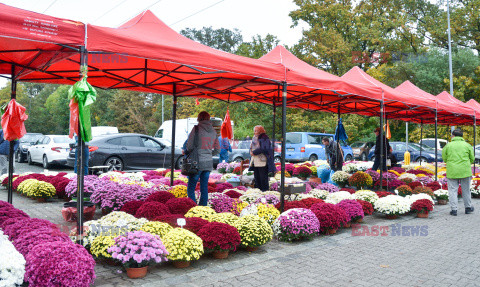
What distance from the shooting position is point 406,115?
16.1 meters

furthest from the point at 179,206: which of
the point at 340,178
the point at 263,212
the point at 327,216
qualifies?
the point at 340,178

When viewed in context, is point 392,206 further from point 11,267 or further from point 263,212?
point 11,267

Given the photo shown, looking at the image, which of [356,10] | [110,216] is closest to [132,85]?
[110,216]

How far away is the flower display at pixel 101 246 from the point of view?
452cm

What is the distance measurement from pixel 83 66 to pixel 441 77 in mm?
31587

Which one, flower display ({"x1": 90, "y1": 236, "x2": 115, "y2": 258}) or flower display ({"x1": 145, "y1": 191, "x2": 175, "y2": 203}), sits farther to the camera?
flower display ({"x1": 145, "y1": 191, "x2": 175, "y2": 203})

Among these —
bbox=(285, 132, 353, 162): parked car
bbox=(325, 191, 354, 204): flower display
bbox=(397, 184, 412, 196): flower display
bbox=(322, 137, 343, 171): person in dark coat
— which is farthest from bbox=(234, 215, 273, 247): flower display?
bbox=(285, 132, 353, 162): parked car

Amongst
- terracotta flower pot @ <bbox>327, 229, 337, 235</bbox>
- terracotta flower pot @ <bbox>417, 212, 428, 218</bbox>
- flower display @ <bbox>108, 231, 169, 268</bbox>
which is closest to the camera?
flower display @ <bbox>108, 231, 169, 268</bbox>

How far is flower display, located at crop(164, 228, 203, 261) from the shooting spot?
14.9 ft

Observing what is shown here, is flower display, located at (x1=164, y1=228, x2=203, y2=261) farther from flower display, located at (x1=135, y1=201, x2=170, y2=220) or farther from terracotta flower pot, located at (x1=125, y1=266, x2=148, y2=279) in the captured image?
flower display, located at (x1=135, y1=201, x2=170, y2=220)

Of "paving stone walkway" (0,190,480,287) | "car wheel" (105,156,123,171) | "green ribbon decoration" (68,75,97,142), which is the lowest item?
"paving stone walkway" (0,190,480,287)

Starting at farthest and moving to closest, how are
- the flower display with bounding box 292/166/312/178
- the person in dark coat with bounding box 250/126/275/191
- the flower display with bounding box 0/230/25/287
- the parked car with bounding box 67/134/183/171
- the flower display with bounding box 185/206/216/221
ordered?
the flower display with bounding box 292/166/312/178
the parked car with bounding box 67/134/183/171
the person in dark coat with bounding box 250/126/275/191
the flower display with bounding box 185/206/216/221
the flower display with bounding box 0/230/25/287

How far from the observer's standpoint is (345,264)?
201 inches

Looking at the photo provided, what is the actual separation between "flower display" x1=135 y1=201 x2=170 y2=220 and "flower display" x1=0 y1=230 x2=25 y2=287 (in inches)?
98.2
